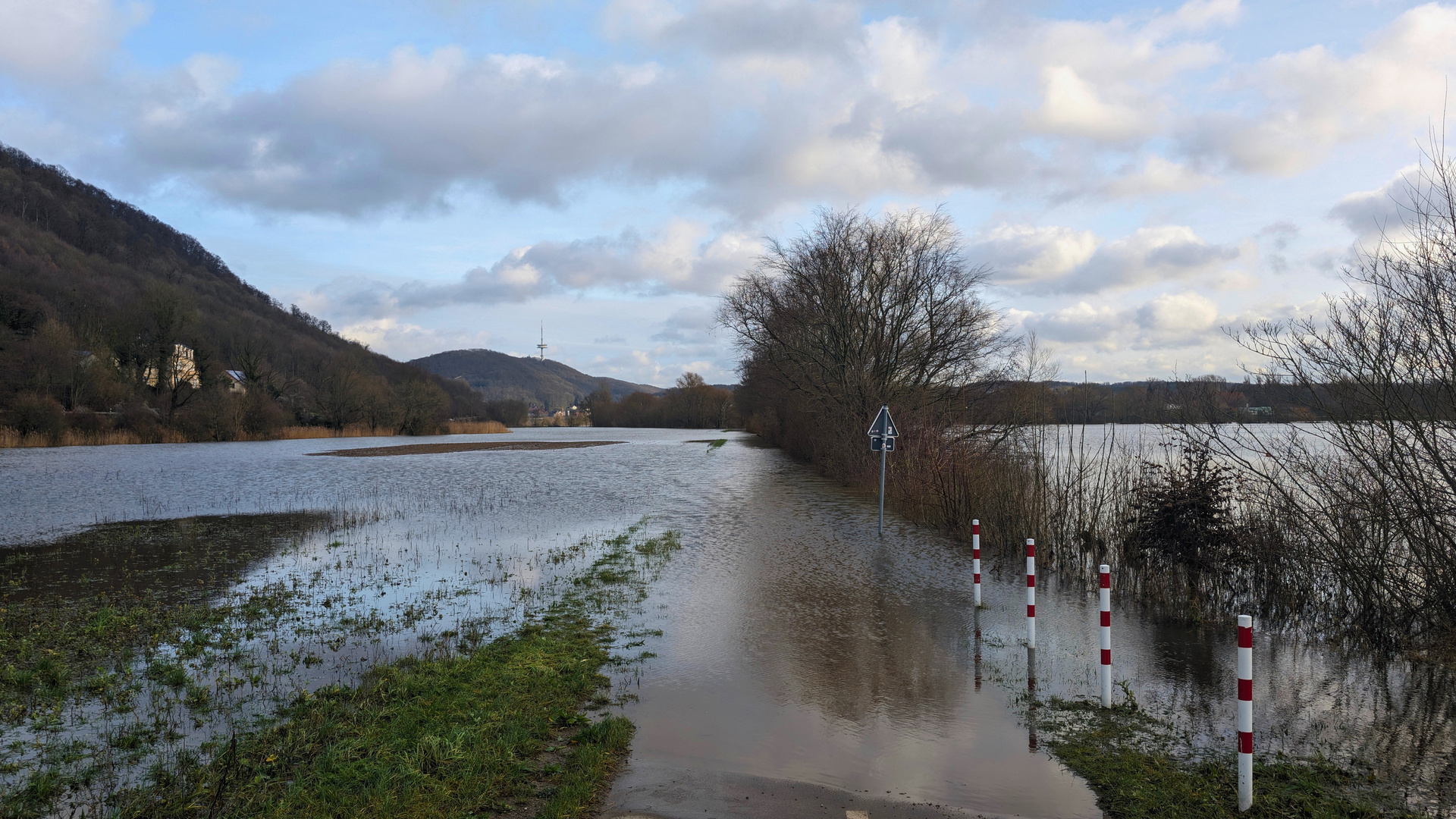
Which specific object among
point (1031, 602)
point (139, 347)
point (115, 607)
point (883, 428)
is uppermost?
point (139, 347)

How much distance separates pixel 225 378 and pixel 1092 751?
75843 mm

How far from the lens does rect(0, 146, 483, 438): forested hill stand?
4975 cm

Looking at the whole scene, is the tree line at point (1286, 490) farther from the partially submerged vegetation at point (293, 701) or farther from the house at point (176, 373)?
the house at point (176, 373)

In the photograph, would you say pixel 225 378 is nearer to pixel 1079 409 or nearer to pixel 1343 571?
pixel 1079 409

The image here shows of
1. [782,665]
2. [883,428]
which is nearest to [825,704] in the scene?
[782,665]

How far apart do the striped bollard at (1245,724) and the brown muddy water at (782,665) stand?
0.84 m

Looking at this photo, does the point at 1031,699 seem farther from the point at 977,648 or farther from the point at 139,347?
the point at 139,347

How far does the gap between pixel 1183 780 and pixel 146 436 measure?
215 feet

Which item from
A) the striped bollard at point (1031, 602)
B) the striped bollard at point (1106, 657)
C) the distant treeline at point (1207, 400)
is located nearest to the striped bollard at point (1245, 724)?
the striped bollard at point (1106, 657)

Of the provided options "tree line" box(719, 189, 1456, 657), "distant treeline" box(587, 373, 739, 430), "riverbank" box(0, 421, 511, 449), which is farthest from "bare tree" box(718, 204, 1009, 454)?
"distant treeline" box(587, 373, 739, 430)

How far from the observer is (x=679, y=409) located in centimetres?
12069

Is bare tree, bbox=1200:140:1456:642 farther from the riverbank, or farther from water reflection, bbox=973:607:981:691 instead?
the riverbank

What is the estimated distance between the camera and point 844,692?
6.47 meters

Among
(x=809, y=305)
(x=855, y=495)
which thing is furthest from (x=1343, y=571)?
(x=809, y=305)
